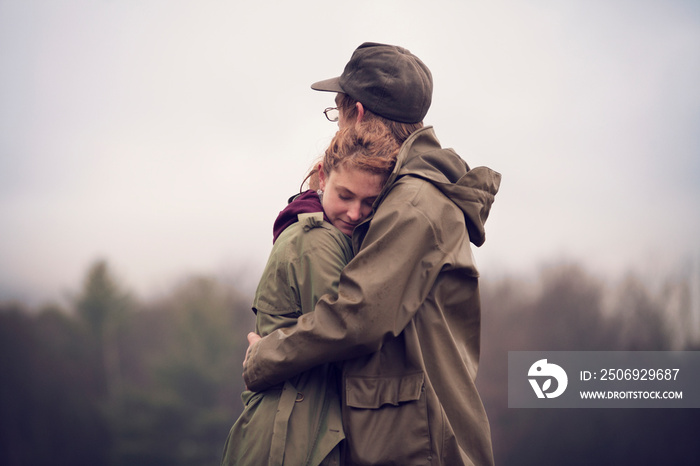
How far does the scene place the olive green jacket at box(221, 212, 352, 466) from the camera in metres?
1.55

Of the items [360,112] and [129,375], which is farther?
[129,375]

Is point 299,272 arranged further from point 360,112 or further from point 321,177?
point 360,112

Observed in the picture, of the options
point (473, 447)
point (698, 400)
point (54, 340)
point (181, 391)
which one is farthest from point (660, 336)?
point (54, 340)

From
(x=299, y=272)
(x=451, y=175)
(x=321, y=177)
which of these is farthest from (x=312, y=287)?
(x=451, y=175)

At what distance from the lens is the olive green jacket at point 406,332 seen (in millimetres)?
1488

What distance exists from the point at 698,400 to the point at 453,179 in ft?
15.5

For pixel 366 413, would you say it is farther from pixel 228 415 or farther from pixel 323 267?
pixel 228 415

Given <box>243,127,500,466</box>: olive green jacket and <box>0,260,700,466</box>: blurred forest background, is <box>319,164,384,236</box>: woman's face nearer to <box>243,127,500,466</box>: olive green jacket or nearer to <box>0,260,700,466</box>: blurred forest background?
<box>243,127,500,466</box>: olive green jacket

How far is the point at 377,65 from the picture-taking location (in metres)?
1.77

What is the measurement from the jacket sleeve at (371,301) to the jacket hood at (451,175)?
11 cm

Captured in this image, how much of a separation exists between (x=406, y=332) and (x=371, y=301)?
16 cm

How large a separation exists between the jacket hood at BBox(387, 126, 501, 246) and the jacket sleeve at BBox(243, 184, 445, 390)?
108mm

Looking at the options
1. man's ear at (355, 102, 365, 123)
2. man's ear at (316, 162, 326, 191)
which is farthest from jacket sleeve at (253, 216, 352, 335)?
man's ear at (355, 102, 365, 123)

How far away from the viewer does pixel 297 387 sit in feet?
5.24
